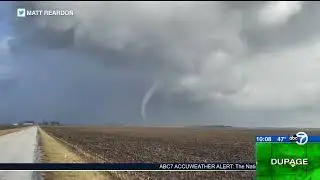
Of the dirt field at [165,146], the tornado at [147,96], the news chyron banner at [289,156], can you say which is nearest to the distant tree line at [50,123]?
the dirt field at [165,146]

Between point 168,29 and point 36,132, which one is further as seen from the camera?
point 36,132

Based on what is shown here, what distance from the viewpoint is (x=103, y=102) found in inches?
183

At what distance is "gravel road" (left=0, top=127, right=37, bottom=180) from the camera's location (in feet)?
15.6

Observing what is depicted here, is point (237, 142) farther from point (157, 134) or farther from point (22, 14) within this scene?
point (22, 14)

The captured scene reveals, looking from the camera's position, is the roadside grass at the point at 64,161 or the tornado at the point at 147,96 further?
the roadside grass at the point at 64,161

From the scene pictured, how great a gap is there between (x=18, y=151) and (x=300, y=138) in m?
2.62

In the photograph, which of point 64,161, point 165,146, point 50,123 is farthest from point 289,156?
point 50,123

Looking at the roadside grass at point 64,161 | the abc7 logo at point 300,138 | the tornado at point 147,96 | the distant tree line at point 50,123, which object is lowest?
the roadside grass at point 64,161

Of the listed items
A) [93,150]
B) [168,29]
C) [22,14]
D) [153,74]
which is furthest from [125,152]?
[22,14]

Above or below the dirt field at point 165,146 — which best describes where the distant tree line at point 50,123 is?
above

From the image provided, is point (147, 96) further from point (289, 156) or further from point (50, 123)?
point (289, 156)

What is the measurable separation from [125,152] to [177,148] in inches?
19.5

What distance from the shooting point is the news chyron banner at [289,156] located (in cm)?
470

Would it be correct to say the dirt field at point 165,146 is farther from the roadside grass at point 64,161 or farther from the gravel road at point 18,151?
the gravel road at point 18,151
